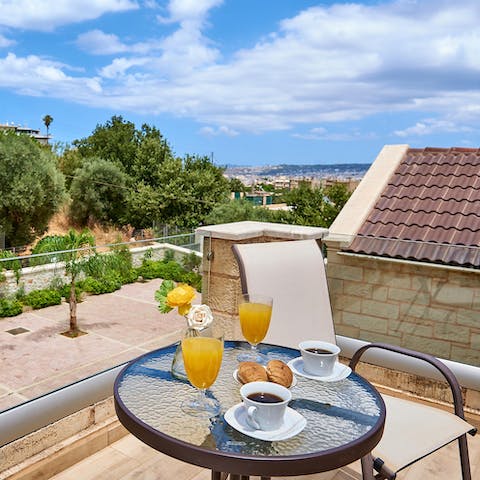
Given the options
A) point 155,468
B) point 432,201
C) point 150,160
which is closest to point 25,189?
point 150,160

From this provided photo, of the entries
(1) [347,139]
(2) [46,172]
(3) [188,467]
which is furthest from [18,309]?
(1) [347,139]

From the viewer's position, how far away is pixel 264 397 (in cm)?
105

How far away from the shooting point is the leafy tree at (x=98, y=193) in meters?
22.7

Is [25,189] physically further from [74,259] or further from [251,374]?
[251,374]

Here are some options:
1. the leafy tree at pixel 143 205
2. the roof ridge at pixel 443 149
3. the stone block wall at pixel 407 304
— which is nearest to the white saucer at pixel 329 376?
the stone block wall at pixel 407 304

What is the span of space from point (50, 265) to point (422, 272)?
3069 millimetres

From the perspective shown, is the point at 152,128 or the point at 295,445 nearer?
the point at 295,445

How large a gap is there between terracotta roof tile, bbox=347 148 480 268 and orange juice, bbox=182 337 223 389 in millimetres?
3416

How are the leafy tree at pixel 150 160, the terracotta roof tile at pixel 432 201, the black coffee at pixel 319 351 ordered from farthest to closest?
the leafy tree at pixel 150 160
the terracotta roof tile at pixel 432 201
the black coffee at pixel 319 351

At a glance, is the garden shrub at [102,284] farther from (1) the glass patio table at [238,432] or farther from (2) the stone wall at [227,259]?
(1) the glass patio table at [238,432]

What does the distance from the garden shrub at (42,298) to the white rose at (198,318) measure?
336 cm

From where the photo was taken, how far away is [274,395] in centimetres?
106

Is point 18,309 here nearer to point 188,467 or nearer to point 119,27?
point 188,467

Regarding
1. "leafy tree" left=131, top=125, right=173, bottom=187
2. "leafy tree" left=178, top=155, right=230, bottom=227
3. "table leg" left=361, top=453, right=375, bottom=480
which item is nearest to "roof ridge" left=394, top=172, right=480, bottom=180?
"table leg" left=361, top=453, right=375, bottom=480
